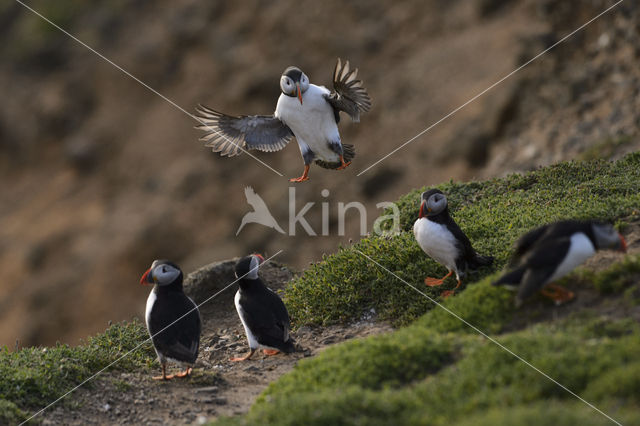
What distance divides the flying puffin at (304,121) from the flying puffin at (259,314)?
130 centimetres

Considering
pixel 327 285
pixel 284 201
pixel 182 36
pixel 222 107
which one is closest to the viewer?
pixel 327 285

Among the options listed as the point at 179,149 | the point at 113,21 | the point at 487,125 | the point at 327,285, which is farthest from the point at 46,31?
the point at 327,285

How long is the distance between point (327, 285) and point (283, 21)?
20584 mm

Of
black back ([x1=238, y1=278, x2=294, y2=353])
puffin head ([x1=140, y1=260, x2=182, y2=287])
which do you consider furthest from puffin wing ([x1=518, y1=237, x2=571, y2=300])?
puffin head ([x1=140, y1=260, x2=182, y2=287])

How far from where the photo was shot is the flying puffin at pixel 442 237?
8242 mm

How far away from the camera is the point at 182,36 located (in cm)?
3130

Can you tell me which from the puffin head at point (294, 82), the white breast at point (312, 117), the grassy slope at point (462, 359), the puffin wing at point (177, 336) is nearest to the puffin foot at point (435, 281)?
the grassy slope at point (462, 359)

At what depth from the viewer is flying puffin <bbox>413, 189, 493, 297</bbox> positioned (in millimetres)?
8242

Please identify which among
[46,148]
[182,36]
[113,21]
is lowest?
[46,148]

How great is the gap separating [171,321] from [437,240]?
3.12 metres

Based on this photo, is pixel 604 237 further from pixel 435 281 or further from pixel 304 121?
pixel 304 121

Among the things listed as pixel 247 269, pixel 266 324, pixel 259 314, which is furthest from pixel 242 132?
pixel 266 324

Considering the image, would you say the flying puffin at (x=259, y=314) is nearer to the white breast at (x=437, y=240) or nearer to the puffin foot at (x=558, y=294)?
the white breast at (x=437, y=240)

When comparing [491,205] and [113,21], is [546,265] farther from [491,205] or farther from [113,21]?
[113,21]
